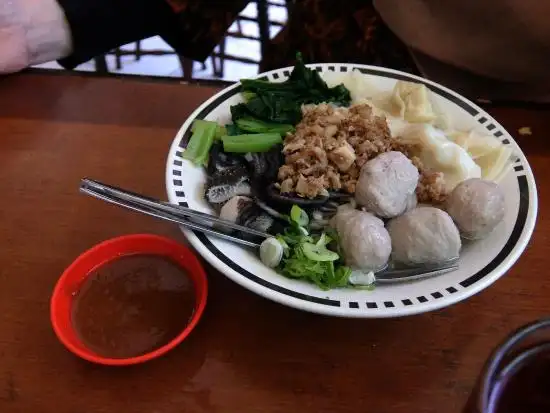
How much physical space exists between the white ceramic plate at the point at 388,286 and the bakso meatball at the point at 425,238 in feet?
0.10

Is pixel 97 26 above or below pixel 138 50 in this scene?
above

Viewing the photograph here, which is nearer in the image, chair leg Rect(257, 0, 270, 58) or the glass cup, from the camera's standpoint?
the glass cup

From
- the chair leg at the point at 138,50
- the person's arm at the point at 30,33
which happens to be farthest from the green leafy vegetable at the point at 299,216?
the chair leg at the point at 138,50

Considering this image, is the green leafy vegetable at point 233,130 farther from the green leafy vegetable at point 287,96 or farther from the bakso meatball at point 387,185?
the bakso meatball at point 387,185

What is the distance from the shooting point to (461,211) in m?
0.86

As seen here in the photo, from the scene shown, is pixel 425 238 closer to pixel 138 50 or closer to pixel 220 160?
pixel 220 160

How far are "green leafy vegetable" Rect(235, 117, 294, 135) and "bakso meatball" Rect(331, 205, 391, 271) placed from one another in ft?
0.88

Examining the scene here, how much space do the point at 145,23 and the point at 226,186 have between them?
0.77 meters

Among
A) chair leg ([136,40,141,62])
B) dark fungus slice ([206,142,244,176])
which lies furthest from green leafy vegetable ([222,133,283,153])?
chair leg ([136,40,141,62])

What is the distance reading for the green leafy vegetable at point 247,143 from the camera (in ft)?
3.26

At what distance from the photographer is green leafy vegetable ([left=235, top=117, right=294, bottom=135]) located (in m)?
A: 1.03

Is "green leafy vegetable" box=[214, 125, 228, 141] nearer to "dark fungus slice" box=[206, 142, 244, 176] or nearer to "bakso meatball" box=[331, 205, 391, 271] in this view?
"dark fungus slice" box=[206, 142, 244, 176]

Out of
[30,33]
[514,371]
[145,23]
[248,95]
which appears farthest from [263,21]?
[514,371]

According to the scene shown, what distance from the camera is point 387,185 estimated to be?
2.81ft
